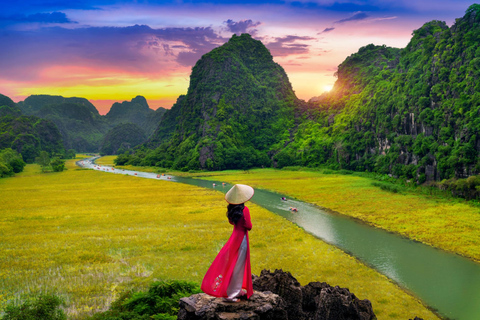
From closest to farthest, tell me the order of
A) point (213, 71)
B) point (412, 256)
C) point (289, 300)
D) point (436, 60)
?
1. point (289, 300)
2. point (412, 256)
3. point (436, 60)
4. point (213, 71)

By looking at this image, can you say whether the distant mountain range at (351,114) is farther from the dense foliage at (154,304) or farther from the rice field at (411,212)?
the dense foliage at (154,304)

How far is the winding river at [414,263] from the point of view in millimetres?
13109

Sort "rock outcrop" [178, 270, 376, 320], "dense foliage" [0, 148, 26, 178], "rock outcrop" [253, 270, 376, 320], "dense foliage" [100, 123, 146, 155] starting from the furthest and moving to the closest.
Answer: "dense foliage" [100, 123, 146, 155] < "dense foliage" [0, 148, 26, 178] < "rock outcrop" [253, 270, 376, 320] < "rock outcrop" [178, 270, 376, 320]

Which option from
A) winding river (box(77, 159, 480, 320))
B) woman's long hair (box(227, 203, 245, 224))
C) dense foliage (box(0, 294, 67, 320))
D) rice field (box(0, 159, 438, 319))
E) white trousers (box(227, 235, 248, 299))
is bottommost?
A: winding river (box(77, 159, 480, 320))

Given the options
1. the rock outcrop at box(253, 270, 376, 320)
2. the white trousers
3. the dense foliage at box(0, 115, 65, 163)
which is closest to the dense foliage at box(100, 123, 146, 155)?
the dense foliage at box(0, 115, 65, 163)

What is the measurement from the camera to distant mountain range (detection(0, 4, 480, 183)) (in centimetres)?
4600

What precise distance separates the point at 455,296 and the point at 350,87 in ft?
352

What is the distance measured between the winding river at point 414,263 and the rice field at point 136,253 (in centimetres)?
113

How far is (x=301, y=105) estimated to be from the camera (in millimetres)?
136125

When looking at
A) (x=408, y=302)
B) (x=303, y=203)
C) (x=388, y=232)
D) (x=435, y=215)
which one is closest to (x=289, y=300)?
(x=408, y=302)

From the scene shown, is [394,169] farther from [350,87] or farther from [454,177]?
[350,87]

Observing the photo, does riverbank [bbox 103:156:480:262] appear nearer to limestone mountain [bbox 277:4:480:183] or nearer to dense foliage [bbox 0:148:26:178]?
limestone mountain [bbox 277:4:480:183]

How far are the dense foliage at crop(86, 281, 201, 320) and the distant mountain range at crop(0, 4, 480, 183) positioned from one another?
138 ft

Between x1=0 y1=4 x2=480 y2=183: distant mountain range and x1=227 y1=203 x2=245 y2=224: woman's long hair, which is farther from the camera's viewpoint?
x1=0 y1=4 x2=480 y2=183: distant mountain range
